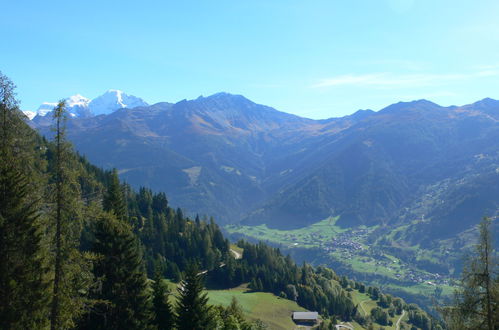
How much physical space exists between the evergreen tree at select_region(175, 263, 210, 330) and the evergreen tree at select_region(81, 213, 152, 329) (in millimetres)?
5752

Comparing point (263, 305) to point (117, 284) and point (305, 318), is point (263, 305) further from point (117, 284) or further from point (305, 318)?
point (117, 284)

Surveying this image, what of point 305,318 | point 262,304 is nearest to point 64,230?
point 262,304

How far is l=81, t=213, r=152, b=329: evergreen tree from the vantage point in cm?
3816

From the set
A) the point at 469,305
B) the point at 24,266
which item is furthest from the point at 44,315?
the point at 469,305

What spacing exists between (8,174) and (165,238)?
13333 cm

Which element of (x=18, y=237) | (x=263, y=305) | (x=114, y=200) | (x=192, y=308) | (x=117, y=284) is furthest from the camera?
(x=263, y=305)

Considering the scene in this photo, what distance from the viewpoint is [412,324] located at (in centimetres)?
19362

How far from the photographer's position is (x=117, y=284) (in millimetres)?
38531

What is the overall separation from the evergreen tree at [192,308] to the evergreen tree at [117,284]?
575 cm

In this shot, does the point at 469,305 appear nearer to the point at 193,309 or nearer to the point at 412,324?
the point at 193,309

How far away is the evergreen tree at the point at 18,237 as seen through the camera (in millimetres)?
26750

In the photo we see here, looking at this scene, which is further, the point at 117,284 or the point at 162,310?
the point at 162,310

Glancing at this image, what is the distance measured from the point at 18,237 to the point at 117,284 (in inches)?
526

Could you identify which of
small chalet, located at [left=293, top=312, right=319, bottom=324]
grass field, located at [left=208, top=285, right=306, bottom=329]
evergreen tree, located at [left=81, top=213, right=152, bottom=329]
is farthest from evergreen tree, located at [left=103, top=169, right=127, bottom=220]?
small chalet, located at [left=293, top=312, right=319, bottom=324]
